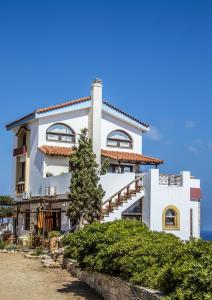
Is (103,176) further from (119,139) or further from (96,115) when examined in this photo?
(119,139)

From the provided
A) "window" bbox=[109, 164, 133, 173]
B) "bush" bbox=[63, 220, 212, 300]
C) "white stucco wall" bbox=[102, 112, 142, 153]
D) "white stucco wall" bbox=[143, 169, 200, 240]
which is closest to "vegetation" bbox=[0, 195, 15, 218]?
"window" bbox=[109, 164, 133, 173]

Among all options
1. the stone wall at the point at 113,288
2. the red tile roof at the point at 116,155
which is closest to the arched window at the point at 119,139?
the red tile roof at the point at 116,155

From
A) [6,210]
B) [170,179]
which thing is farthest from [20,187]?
[170,179]

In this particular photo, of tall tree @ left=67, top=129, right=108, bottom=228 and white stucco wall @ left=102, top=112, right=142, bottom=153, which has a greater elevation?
white stucco wall @ left=102, top=112, right=142, bottom=153

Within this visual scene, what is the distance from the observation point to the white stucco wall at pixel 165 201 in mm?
29984

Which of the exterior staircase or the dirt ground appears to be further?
the exterior staircase

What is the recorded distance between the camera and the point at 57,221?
33125mm

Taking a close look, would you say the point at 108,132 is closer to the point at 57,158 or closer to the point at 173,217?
the point at 57,158

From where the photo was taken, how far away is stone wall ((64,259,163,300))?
11114mm

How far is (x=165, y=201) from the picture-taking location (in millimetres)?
30328

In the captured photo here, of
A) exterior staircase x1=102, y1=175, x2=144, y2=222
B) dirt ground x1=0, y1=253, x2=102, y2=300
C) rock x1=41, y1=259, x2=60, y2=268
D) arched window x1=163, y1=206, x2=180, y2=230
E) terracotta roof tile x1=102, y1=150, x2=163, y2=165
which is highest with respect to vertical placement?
terracotta roof tile x1=102, y1=150, x2=163, y2=165

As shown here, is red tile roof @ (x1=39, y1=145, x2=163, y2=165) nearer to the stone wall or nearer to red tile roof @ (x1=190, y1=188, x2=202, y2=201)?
red tile roof @ (x1=190, y1=188, x2=202, y2=201)

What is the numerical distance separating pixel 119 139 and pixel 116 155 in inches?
137

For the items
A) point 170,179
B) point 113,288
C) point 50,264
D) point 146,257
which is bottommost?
point 50,264
